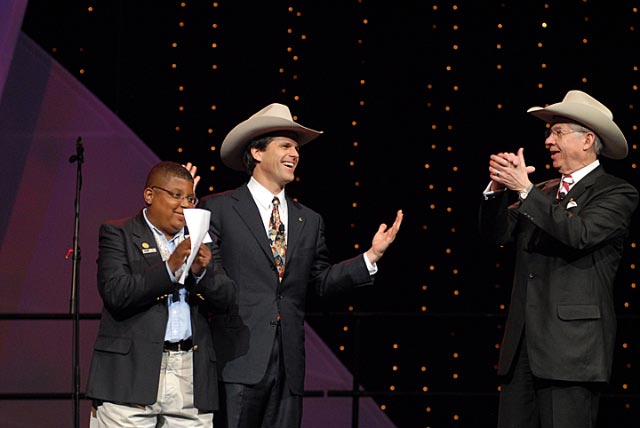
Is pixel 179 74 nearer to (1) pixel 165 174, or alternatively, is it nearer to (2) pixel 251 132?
(2) pixel 251 132

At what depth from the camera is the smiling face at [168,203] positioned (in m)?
3.52

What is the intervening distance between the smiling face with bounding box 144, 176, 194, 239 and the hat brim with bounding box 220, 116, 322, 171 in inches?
22.7

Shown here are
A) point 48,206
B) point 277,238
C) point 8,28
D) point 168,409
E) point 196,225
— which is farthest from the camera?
point 48,206

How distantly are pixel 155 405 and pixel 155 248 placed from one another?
56 cm

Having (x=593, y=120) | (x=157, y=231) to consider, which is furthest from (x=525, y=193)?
(x=157, y=231)

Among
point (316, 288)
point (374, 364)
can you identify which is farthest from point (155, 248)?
point (374, 364)

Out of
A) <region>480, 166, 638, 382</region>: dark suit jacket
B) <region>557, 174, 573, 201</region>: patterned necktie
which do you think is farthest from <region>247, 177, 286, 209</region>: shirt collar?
<region>557, 174, 573, 201</region>: patterned necktie

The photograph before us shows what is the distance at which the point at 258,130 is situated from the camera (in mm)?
4027

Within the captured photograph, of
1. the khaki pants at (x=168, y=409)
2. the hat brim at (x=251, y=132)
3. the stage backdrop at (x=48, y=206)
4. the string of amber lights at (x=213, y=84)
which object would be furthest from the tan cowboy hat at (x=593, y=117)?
the stage backdrop at (x=48, y=206)

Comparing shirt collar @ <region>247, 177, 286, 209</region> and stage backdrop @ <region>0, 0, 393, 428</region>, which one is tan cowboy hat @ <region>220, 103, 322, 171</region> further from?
stage backdrop @ <region>0, 0, 393, 428</region>

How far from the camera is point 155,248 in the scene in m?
3.50

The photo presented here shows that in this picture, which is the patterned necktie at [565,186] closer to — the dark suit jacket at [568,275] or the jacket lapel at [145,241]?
the dark suit jacket at [568,275]

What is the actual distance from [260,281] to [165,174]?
0.59 m

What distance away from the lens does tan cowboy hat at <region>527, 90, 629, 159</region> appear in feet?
12.8
